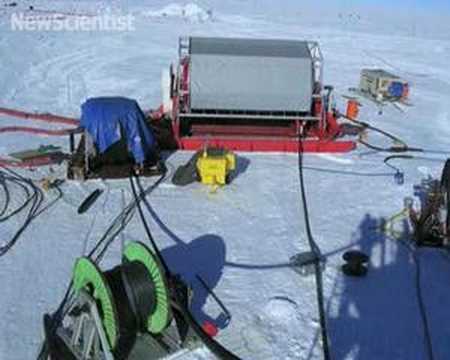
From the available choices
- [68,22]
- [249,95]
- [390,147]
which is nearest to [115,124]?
[249,95]

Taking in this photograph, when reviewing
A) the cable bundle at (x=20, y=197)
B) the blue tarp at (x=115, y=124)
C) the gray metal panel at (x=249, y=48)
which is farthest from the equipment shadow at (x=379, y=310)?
the gray metal panel at (x=249, y=48)

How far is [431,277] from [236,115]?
4.36m

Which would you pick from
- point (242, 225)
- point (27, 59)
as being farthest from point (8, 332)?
point (27, 59)

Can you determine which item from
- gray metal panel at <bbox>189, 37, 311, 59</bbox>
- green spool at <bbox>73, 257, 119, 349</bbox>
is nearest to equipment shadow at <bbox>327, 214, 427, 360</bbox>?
green spool at <bbox>73, 257, 119, 349</bbox>

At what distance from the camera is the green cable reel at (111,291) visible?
13.8ft

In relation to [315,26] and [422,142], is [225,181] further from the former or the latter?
[315,26]

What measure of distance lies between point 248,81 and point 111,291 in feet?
19.0

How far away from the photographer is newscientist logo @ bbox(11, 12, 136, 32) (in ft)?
73.9

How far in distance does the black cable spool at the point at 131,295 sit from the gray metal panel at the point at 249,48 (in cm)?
572

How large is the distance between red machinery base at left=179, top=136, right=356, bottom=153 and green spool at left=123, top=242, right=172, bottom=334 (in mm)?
4865

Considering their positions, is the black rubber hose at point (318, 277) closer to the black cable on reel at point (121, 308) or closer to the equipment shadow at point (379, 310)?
the equipment shadow at point (379, 310)

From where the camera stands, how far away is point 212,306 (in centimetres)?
536

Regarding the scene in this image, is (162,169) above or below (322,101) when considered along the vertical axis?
below

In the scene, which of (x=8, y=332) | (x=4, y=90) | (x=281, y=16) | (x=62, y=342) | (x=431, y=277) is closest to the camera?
(x=62, y=342)
